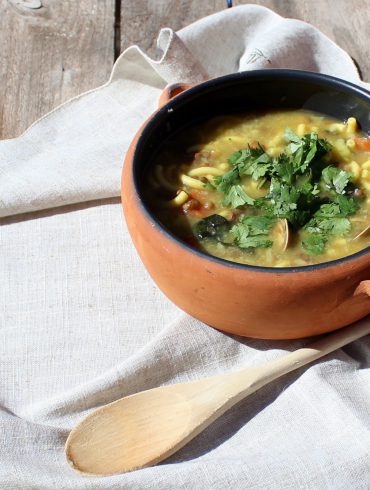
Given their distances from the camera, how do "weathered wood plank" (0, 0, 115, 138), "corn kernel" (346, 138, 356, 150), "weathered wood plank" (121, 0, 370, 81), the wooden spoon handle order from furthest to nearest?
"weathered wood plank" (121, 0, 370, 81) → "weathered wood plank" (0, 0, 115, 138) → "corn kernel" (346, 138, 356, 150) → the wooden spoon handle

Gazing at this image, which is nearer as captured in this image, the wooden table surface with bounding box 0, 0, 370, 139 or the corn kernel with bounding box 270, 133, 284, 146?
the corn kernel with bounding box 270, 133, 284, 146

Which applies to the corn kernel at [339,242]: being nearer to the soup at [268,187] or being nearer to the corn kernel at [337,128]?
the soup at [268,187]

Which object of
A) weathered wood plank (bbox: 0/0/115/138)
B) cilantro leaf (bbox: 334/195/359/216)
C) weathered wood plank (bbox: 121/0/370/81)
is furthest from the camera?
weathered wood plank (bbox: 121/0/370/81)

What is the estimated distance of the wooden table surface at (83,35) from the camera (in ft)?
8.92

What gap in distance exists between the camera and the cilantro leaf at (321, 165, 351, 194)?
6.24ft

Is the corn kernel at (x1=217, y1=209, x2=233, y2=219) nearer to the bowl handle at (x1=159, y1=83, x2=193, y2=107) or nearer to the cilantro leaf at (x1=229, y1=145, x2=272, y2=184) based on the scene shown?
the cilantro leaf at (x1=229, y1=145, x2=272, y2=184)

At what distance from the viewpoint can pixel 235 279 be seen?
163 cm

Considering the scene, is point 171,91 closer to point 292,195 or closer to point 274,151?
point 274,151

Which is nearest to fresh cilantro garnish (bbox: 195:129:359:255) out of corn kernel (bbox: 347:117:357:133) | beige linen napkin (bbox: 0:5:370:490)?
corn kernel (bbox: 347:117:357:133)

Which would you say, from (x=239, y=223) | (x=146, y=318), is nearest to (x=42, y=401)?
(x=146, y=318)

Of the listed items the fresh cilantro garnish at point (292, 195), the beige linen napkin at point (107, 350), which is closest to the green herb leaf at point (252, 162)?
the fresh cilantro garnish at point (292, 195)

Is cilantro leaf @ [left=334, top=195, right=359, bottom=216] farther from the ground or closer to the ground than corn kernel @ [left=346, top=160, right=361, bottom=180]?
closer to the ground

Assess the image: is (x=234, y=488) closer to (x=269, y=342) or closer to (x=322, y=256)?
(x=269, y=342)

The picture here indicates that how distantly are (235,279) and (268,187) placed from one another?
15.2 inches
